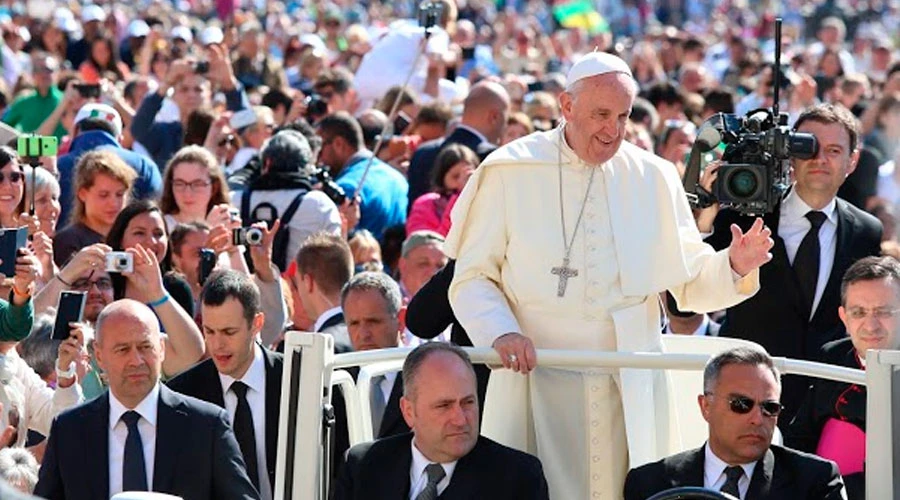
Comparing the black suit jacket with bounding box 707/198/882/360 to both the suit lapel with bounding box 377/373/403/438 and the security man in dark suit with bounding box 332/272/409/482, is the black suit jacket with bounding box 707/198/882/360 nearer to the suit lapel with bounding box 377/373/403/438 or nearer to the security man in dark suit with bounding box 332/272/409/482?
the security man in dark suit with bounding box 332/272/409/482

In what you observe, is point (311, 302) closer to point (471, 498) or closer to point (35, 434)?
point (35, 434)

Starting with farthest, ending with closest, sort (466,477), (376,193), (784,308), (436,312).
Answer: (376,193), (784,308), (436,312), (466,477)

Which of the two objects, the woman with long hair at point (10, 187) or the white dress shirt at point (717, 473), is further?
the woman with long hair at point (10, 187)

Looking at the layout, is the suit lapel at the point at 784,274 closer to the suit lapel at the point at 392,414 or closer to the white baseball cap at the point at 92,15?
the suit lapel at the point at 392,414

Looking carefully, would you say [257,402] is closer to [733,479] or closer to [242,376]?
[242,376]

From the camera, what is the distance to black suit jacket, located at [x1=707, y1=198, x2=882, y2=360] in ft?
27.9

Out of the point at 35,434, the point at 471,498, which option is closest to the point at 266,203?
the point at 35,434

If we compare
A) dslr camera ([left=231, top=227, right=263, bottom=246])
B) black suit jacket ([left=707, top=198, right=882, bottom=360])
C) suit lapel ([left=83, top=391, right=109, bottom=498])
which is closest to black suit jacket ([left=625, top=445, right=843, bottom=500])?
suit lapel ([left=83, top=391, right=109, bottom=498])

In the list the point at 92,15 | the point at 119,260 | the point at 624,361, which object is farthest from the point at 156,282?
the point at 92,15

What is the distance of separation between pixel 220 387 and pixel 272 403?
0.20m

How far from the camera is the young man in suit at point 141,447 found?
6.68m

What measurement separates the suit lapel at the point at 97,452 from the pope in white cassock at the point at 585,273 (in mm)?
1238

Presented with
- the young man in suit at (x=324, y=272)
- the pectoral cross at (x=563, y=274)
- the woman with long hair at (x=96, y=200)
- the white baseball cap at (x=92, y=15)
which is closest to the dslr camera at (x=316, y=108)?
the woman with long hair at (x=96, y=200)

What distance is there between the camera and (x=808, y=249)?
28.1 feet
